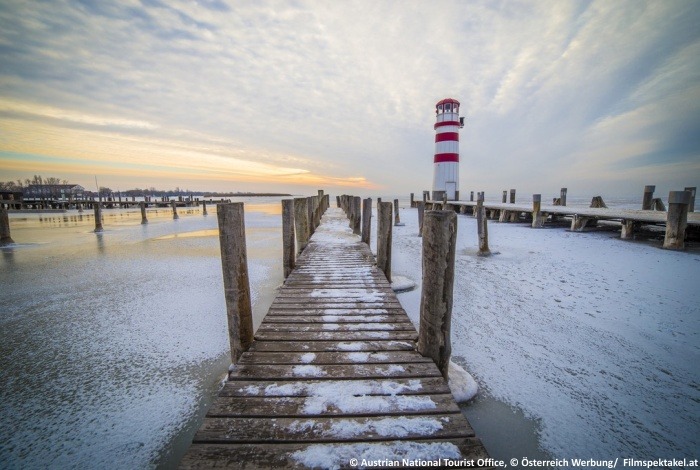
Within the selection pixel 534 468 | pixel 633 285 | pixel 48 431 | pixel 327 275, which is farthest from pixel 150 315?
pixel 633 285

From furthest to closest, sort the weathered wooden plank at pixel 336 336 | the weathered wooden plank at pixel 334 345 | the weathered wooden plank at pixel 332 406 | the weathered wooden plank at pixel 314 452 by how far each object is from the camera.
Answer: the weathered wooden plank at pixel 336 336 → the weathered wooden plank at pixel 334 345 → the weathered wooden plank at pixel 332 406 → the weathered wooden plank at pixel 314 452

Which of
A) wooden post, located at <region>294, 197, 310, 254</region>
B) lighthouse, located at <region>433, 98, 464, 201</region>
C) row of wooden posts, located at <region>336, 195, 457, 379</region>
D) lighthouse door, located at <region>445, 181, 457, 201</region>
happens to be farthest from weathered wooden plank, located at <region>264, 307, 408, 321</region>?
lighthouse door, located at <region>445, 181, 457, 201</region>

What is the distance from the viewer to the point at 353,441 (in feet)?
5.78

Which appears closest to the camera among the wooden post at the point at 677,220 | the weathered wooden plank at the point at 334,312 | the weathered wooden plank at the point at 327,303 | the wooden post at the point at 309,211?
the weathered wooden plank at the point at 334,312

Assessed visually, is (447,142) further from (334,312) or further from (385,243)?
(334,312)

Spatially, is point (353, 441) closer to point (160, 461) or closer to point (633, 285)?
point (160, 461)

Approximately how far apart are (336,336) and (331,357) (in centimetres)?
41

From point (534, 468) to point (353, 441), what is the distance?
1783mm

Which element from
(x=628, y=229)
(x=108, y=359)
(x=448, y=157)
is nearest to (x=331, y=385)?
(x=108, y=359)

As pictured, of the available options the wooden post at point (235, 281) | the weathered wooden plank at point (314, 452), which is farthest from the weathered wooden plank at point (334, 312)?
the weathered wooden plank at point (314, 452)

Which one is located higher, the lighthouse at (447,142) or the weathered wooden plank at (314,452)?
the lighthouse at (447,142)

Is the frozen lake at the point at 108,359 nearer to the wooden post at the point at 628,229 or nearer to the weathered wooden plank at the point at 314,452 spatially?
the weathered wooden plank at the point at 314,452

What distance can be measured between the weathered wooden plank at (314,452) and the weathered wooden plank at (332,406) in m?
0.24

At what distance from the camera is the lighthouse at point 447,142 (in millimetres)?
24078
